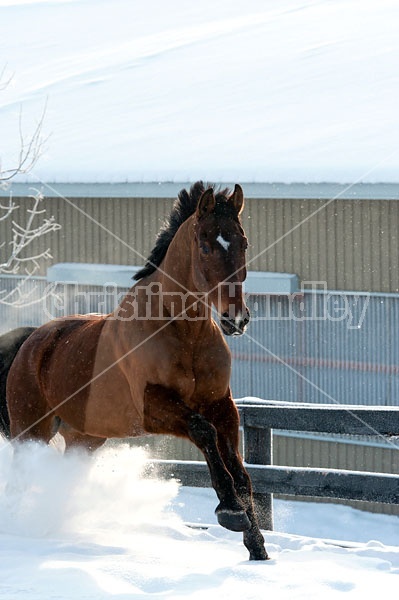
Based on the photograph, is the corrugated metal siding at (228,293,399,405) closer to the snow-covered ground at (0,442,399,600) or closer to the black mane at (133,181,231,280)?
the snow-covered ground at (0,442,399,600)

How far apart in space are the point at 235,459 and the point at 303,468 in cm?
101

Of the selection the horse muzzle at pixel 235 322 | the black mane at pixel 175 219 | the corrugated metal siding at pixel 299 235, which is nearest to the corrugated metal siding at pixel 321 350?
the corrugated metal siding at pixel 299 235

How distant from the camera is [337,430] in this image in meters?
6.68

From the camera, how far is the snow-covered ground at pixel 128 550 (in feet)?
15.3

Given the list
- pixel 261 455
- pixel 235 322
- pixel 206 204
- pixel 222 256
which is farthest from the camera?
pixel 261 455

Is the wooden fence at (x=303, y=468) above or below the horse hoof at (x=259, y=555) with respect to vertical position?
above

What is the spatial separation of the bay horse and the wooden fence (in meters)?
0.91

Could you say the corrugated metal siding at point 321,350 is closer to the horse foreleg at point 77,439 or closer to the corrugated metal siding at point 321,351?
the corrugated metal siding at point 321,351

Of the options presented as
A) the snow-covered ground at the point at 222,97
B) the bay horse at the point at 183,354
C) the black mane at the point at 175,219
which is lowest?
the bay horse at the point at 183,354

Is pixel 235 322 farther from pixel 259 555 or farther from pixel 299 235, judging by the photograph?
pixel 299 235

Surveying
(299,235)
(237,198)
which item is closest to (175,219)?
(237,198)

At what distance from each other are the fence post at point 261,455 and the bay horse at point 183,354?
1.04 meters

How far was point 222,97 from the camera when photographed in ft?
52.2

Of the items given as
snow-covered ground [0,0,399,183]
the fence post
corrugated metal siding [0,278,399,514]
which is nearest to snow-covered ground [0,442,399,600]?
the fence post
